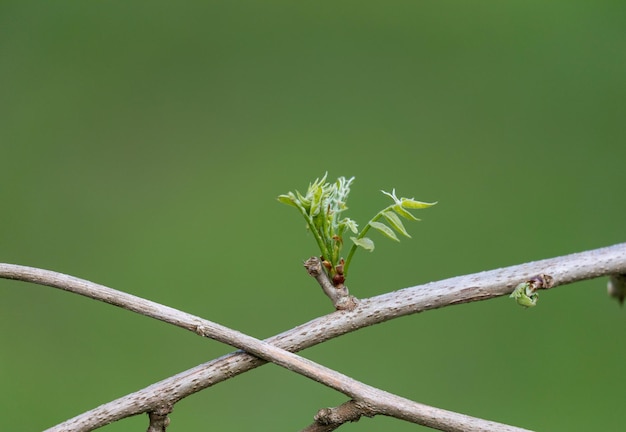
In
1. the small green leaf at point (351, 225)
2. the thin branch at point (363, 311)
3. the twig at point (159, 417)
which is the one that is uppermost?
the small green leaf at point (351, 225)

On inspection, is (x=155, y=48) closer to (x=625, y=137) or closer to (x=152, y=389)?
(x=625, y=137)

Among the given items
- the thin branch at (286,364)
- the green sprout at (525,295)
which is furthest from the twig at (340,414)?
the green sprout at (525,295)

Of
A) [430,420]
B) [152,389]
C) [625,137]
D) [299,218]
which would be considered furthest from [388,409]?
[625,137]

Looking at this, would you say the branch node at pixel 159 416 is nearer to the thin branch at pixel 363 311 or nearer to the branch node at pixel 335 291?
the thin branch at pixel 363 311

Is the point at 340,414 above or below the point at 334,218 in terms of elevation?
below

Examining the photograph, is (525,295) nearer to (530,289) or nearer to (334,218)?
(530,289)

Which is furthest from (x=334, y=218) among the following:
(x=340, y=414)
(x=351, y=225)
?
(x=340, y=414)

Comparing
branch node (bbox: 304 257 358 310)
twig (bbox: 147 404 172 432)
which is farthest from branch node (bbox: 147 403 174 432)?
branch node (bbox: 304 257 358 310)
